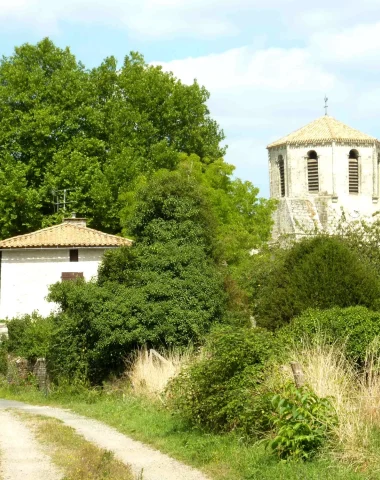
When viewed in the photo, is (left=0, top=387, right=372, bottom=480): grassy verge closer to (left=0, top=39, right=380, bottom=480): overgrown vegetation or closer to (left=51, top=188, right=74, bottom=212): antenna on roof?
(left=0, top=39, right=380, bottom=480): overgrown vegetation

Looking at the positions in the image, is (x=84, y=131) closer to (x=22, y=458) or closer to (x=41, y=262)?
(x=41, y=262)

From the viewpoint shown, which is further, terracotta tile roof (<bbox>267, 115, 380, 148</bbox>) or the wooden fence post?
terracotta tile roof (<bbox>267, 115, 380, 148</bbox>)

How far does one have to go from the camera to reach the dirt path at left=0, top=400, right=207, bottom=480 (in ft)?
36.9

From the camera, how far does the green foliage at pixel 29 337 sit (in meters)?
31.0

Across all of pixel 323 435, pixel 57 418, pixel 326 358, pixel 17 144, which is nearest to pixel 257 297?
pixel 57 418

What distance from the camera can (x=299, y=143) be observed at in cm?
6328

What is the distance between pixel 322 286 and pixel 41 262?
2164 cm

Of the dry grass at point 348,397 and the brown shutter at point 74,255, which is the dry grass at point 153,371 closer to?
the dry grass at point 348,397

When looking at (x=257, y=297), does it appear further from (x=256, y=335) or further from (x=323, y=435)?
(x=323, y=435)

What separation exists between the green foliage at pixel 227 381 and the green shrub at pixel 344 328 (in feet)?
6.99

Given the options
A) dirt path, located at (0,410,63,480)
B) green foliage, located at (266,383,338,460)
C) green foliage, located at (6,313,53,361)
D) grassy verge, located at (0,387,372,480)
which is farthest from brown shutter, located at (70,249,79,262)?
green foliage, located at (266,383,338,460)

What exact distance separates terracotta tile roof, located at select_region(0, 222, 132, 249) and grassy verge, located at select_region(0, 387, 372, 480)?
20.3m

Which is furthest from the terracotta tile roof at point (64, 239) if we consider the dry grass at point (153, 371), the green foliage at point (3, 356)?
the dry grass at point (153, 371)

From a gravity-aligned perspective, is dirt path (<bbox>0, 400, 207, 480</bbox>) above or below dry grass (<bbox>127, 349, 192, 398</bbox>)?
below
